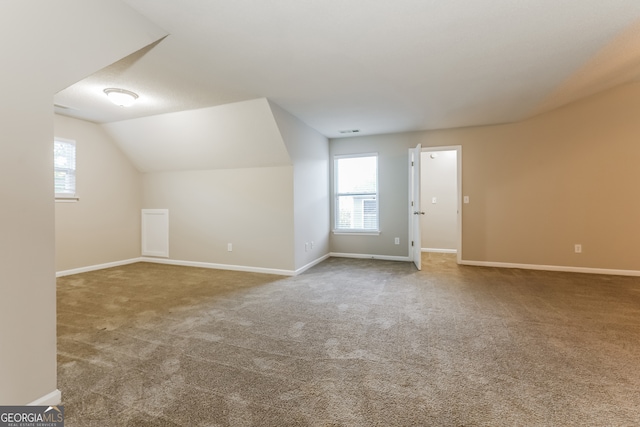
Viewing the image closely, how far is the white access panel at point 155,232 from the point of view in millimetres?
5172

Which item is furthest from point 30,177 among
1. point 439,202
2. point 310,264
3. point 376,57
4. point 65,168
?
point 439,202

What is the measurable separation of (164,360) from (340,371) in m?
1.23

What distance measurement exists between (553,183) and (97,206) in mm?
7571

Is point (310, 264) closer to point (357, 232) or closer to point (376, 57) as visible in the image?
point (357, 232)

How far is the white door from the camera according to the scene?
4473 millimetres

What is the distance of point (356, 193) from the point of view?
5.46m

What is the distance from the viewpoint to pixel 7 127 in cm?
131

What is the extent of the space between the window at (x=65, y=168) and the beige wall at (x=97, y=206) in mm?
65

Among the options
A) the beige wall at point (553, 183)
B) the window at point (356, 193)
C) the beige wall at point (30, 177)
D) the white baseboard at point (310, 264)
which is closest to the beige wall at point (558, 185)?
the beige wall at point (553, 183)

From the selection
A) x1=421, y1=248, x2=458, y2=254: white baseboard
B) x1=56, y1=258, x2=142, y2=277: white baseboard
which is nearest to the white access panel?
x1=56, y1=258, x2=142, y2=277: white baseboard

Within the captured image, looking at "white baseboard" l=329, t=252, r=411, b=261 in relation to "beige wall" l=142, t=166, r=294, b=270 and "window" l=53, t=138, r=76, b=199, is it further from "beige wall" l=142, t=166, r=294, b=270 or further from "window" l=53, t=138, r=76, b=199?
"window" l=53, t=138, r=76, b=199

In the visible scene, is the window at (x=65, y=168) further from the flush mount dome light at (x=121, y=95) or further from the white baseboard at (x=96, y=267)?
the flush mount dome light at (x=121, y=95)

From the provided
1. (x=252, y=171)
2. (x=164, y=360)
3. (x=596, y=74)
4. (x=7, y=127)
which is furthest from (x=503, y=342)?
(x=252, y=171)

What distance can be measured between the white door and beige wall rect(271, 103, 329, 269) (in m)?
1.63
